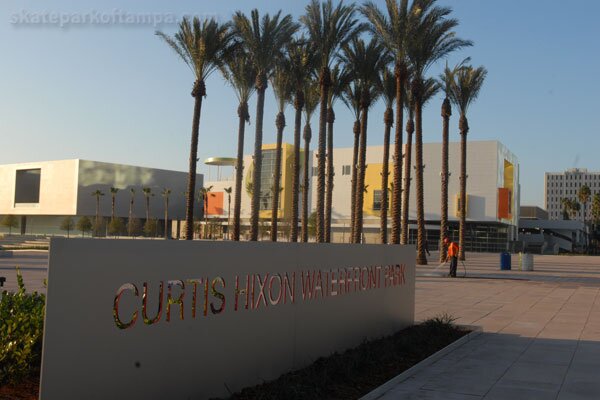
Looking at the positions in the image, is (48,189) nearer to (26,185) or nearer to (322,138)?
(26,185)

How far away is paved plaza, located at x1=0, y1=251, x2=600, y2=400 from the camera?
7.00 metres

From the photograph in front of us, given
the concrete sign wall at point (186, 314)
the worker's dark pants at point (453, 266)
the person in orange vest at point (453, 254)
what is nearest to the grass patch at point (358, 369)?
the concrete sign wall at point (186, 314)

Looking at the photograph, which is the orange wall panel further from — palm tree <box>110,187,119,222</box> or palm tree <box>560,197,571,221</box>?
palm tree <box>560,197,571,221</box>

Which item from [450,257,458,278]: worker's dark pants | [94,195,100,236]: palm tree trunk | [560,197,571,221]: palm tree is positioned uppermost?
[560,197,571,221]: palm tree

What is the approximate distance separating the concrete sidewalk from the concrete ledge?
2.7 inches

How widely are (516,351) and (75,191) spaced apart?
8673 centimetres

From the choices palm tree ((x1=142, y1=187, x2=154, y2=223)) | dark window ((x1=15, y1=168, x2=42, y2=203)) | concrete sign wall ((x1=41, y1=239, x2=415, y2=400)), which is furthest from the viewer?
dark window ((x1=15, y1=168, x2=42, y2=203))

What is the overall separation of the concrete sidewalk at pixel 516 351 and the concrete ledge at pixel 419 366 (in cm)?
7

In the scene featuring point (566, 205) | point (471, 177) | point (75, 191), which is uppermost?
point (471, 177)

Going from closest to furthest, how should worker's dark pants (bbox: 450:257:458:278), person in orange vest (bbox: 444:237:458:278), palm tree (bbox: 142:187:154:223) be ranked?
person in orange vest (bbox: 444:237:458:278)
worker's dark pants (bbox: 450:257:458:278)
palm tree (bbox: 142:187:154:223)

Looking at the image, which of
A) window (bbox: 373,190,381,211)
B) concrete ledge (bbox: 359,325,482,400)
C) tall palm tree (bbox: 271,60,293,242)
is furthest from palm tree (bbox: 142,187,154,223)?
concrete ledge (bbox: 359,325,482,400)

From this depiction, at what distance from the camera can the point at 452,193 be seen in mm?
83375

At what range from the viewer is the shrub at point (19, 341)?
5.07 metres

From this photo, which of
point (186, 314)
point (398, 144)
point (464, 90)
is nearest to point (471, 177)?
point (464, 90)
